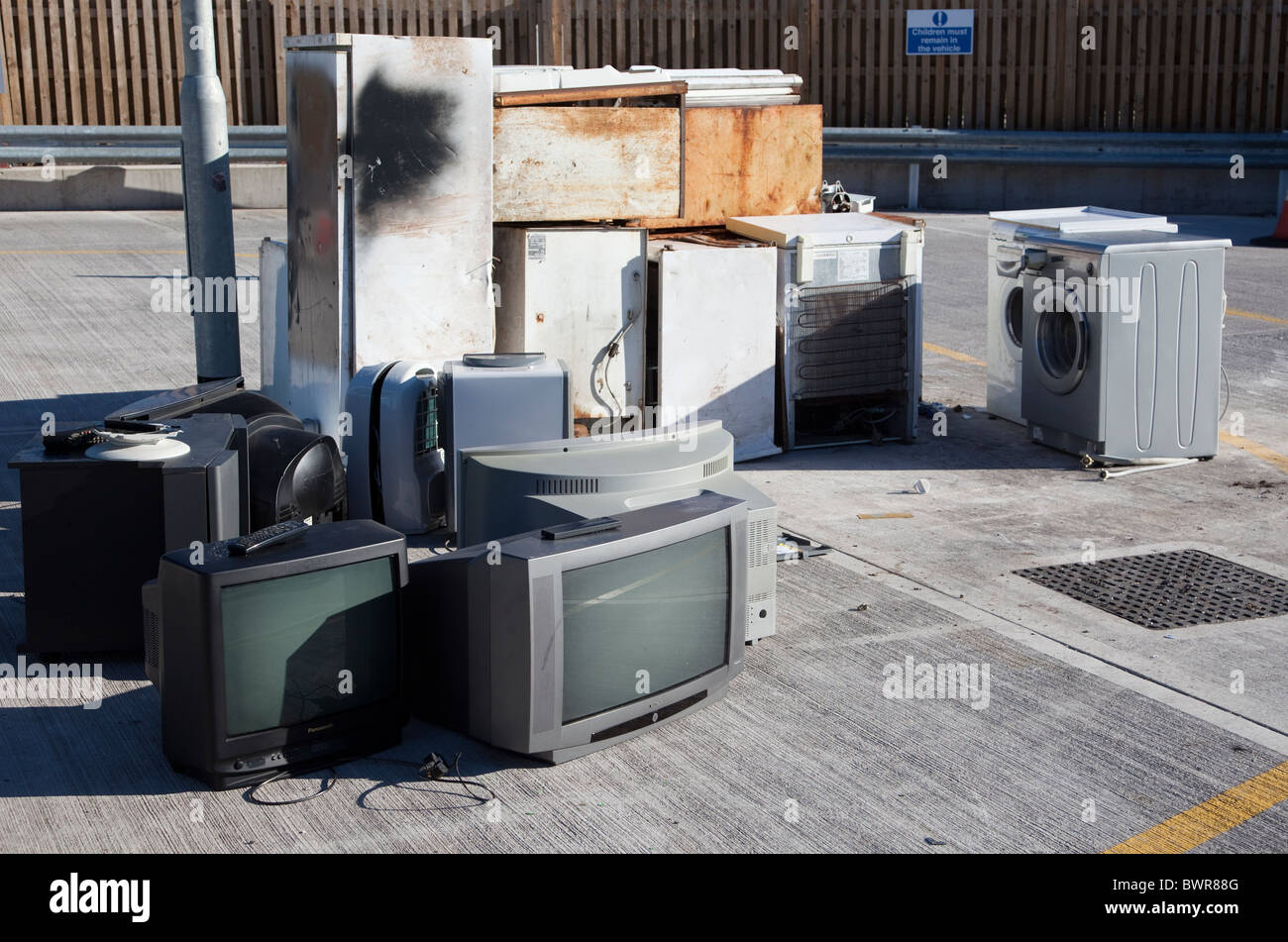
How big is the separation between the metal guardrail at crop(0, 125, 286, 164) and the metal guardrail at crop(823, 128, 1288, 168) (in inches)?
278

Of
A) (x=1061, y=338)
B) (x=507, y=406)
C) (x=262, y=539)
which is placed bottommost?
(x=262, y=539)

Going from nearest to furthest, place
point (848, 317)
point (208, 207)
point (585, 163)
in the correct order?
1. point (208, 207)
2. point (585, 163)
3. point (848, 317)

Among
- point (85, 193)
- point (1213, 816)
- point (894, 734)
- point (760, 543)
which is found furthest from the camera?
point (85, 193)

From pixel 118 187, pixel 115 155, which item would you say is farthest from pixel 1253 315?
pixel 118 187

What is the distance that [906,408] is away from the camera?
29.4 ft

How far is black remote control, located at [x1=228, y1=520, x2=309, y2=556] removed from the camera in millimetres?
4363

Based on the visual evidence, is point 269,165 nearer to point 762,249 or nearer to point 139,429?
point 762,249

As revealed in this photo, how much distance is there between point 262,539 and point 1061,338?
5.59 metres

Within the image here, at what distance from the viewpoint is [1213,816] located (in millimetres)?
4355

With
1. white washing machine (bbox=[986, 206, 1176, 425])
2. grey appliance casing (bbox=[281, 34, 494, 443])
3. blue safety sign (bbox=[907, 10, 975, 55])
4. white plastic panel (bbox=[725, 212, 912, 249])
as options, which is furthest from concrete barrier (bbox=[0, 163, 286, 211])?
white washing machine (bbox=[986, 206, 1176, 425])

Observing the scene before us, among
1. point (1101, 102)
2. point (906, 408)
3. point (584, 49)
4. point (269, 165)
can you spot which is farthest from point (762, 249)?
point (1101, 102)

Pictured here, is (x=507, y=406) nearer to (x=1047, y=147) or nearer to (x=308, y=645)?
(x=308, y=645)

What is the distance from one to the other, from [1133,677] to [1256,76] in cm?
1725

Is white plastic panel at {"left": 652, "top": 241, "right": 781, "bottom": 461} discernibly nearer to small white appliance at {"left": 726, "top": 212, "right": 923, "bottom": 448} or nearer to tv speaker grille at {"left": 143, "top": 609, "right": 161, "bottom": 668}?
small white appliance at {"left": 726, "top": 212, "right": 923, "bottom": 448}
